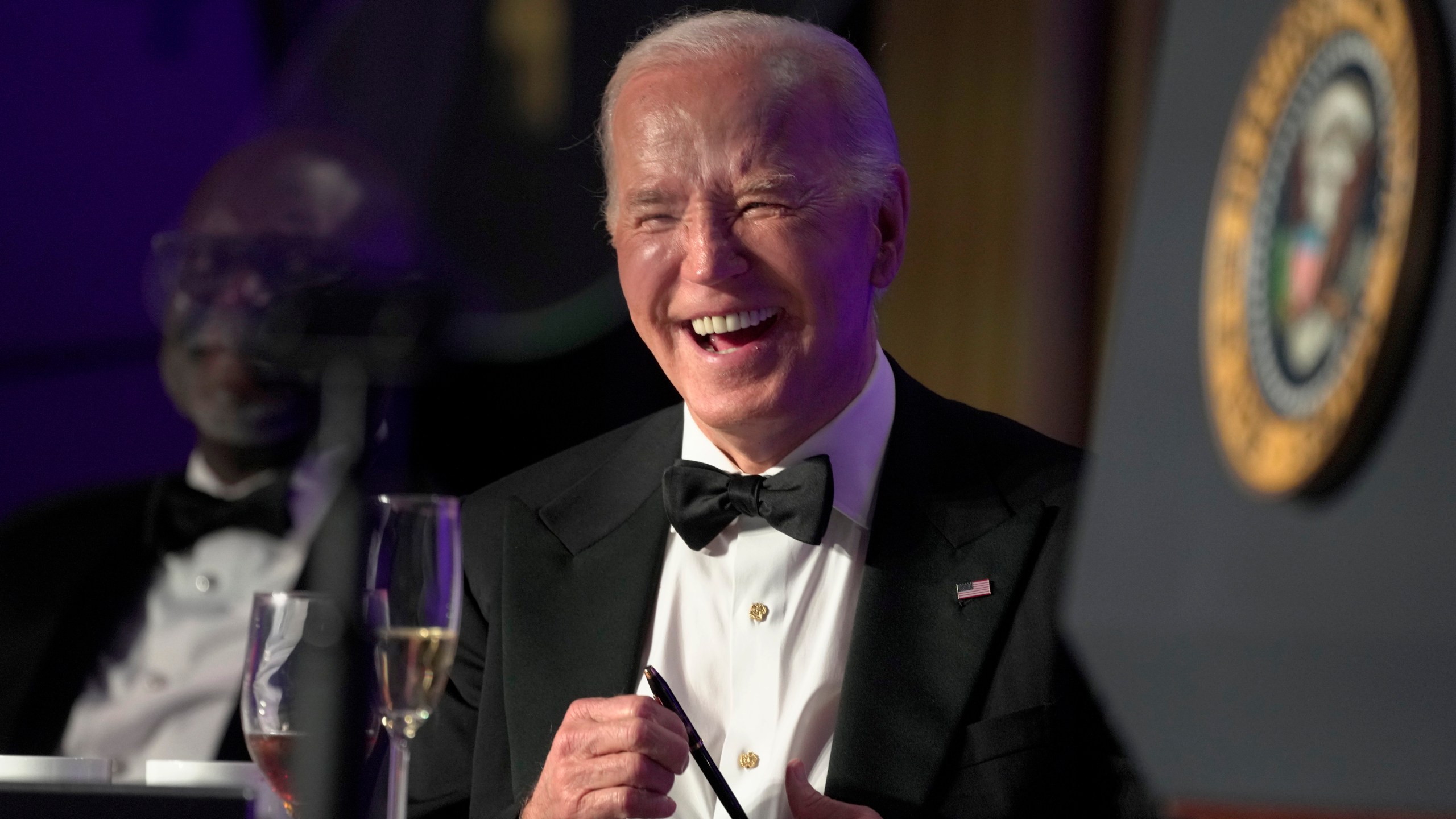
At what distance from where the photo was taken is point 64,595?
291 cm

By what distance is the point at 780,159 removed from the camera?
1.63 metres

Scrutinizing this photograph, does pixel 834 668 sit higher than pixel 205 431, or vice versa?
pixel 205 431

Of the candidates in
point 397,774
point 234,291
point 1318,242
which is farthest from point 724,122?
point 234,291

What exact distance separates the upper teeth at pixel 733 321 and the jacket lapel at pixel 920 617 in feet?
0.70

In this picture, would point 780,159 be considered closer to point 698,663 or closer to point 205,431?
point 698,663

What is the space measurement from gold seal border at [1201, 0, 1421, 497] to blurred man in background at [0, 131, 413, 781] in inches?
89.7

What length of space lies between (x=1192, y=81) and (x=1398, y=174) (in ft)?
0.34

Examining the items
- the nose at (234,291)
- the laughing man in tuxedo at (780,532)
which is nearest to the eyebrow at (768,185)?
the laughing man in tuxedo at (780,532)

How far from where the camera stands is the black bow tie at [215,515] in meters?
2.92

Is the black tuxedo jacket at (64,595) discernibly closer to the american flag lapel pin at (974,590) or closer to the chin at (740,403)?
the chin at (740,403)

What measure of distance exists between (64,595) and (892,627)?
2009 millimetres

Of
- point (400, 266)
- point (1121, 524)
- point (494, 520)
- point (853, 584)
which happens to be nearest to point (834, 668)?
point (853, 584)

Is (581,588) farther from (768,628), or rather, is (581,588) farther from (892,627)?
(892,627)

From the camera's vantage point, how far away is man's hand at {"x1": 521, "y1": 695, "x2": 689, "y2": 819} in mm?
1262
